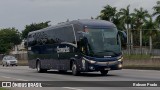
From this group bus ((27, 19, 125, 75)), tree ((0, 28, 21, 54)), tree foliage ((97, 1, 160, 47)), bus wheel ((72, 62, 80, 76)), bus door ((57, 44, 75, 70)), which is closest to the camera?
bus ((27, 19, 125, 75))

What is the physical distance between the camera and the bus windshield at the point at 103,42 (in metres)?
27.7

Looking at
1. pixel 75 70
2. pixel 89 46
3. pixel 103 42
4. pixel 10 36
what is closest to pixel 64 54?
pixel 75 70

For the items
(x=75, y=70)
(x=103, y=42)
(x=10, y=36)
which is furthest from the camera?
(x=10, y=36)

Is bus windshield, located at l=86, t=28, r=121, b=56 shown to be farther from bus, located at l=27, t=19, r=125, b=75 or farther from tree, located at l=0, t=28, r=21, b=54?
tree, located at l=0, t=28, r=21, b=54

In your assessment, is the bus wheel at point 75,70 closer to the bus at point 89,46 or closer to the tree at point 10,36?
the bus at point 89,46

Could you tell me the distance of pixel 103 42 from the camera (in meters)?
27.8

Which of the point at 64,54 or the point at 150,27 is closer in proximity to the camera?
the point at 64,54

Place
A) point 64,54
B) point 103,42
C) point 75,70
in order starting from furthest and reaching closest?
point 64,54 < point 75,70 < point 103,42

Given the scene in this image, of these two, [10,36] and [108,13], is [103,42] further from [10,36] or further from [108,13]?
[10,36]

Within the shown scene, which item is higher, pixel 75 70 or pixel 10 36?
pixel 10 36

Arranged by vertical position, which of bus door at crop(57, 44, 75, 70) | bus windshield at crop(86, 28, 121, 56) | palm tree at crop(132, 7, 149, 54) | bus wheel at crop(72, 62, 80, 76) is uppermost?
palm tree at crop(132, 7, 149, 54)

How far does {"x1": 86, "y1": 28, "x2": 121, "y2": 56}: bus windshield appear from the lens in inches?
1091

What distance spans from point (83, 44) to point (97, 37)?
3.00 ft

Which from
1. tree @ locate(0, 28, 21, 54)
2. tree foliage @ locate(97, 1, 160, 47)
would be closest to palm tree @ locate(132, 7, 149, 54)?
tree foliage @ locate(97, 1, 160, 47)
